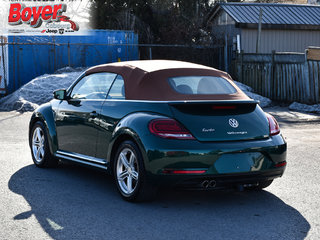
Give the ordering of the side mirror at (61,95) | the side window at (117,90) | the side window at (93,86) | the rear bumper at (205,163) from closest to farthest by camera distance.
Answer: the rear bumper at (205,163) → the side window at (117,90) → the side window at (93,86) → the side mirror at (61,95)

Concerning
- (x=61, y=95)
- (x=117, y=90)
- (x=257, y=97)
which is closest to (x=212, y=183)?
(x=117, y=90)

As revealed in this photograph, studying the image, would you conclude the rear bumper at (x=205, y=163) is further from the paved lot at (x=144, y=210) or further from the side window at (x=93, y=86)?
the side window at (x=93, y=86)

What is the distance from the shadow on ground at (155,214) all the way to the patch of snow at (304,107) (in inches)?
466

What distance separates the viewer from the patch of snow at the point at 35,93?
63.8ft

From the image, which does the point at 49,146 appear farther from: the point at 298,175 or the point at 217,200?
the point at 298,175

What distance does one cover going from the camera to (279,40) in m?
28.9

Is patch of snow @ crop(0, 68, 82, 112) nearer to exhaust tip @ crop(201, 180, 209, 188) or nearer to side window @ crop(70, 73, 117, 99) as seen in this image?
side window @ crop(70, 73, 117, 99)

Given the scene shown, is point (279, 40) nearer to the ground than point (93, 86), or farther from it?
farther from it

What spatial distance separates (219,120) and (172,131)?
0.54 meters

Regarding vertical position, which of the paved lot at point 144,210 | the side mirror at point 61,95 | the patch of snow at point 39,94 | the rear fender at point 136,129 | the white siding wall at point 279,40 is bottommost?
the paved lot at point 144,210

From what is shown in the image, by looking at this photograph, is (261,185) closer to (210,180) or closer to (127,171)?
(210,180)

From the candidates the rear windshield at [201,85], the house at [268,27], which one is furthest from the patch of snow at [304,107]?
the rear windshield at [201,85]

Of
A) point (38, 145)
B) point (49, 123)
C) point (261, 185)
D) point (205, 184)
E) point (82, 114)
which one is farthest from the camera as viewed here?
point (38, 145)

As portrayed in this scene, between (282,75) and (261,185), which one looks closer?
(261,185)
